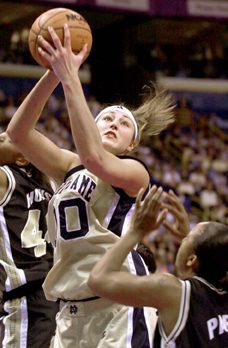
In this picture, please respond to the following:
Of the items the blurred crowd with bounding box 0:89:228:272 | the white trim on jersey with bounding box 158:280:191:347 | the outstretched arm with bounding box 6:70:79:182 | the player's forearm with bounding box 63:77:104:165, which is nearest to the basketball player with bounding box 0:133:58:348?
the outstretched arm with bounding box 6:70:79:182

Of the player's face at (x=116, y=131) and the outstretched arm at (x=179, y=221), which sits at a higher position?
the player's face at (x=116, y=131)

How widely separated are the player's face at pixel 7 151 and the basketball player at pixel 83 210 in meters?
0.52

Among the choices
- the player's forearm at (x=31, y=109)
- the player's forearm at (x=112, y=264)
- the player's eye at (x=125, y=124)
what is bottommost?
the player's forearm at (x=112, y=264)

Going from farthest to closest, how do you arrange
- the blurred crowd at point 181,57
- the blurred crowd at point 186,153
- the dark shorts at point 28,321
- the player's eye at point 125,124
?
the blurred crowd at point 181,57 → the blurred crowd at point 186,153 → the dark shorts at point 28,321 → the player's eye at point 125,124

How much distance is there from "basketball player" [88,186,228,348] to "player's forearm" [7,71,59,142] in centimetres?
102

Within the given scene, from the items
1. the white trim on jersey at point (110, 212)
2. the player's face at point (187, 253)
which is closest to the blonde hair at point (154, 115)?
the white trim on jersey at point (110, 212)

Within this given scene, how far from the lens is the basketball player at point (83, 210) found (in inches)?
93.0

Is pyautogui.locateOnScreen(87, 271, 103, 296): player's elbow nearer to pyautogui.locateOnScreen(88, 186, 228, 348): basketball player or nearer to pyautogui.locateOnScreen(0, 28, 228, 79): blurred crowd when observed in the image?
pyautogui.locateOnScreen(88, 186, 228, 348): basketball player

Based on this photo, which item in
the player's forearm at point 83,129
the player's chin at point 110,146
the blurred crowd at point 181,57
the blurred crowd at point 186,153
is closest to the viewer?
the player's forearm at point 83,129

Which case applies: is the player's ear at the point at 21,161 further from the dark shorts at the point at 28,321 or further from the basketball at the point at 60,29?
the basketball at the point at 60,29

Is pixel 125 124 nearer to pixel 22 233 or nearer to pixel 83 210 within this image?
pixel 83 210

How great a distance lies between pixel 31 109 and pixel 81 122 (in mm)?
586

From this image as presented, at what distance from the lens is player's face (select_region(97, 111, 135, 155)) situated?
285 cm

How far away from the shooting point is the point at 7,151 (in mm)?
3338
